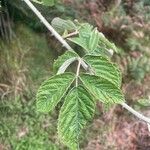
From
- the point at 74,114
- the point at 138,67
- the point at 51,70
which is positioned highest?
the point at 74,114

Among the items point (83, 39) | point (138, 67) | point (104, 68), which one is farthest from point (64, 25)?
point (138, 67)

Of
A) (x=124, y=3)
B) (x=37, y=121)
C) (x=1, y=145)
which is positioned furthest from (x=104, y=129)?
Answer: (x=124, y=3)

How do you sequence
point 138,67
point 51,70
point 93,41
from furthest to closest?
1. point 138,67
2. point 51,70
3. point 93,41

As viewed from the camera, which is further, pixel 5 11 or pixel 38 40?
pixel 38 40

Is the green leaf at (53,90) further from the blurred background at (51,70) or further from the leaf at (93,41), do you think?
the blurred background at (51,70)

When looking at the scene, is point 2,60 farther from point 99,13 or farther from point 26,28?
point 99,13

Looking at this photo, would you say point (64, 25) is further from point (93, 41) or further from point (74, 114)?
point (74, 114)
